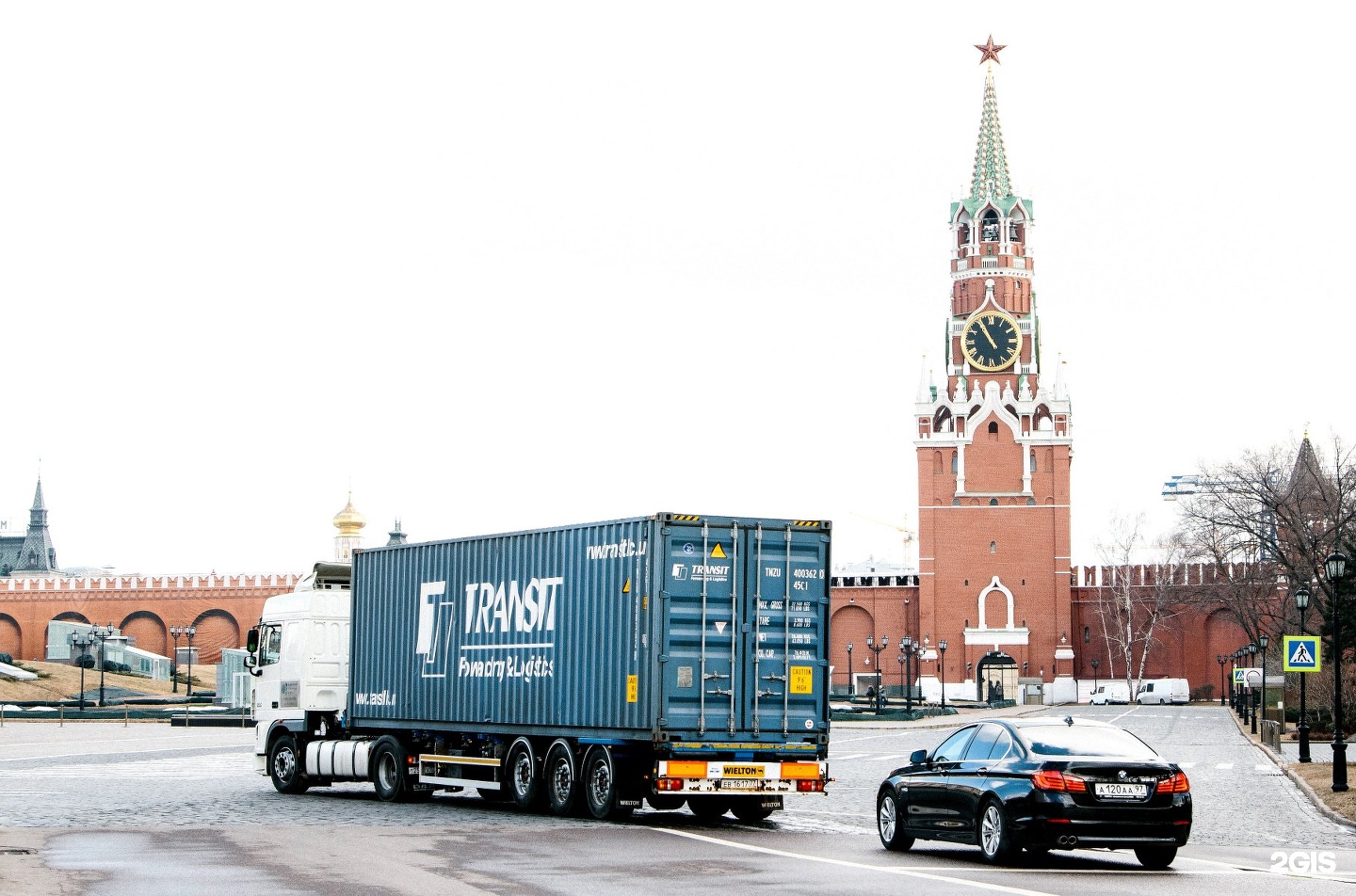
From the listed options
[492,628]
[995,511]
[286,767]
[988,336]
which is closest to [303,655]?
[286,767]

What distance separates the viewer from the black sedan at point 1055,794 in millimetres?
14406

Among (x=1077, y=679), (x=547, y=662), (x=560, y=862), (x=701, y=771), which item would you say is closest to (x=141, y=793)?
(x=547, y=662)

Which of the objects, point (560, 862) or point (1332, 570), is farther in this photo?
point (1332, 570)

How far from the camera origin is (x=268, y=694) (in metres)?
25.4

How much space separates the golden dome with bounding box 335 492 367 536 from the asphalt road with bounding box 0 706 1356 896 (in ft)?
251

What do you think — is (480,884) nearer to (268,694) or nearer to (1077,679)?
(268,694)

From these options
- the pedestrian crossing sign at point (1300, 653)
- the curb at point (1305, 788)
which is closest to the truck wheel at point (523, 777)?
the curb at point (1305, 788)

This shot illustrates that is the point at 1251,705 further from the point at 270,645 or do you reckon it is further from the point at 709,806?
the point at 709,806

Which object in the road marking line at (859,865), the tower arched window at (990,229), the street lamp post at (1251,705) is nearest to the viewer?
the road marking line at (859,865)

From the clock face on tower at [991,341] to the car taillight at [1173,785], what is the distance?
8501 cm

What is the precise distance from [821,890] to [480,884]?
250 centimetres

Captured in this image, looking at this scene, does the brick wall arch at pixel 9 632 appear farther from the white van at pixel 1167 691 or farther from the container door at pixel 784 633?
the container door at pixel 784 633

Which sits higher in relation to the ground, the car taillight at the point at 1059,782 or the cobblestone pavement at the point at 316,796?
the car taillight at the point at 1059,782

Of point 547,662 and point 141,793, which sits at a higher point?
point 547,662
